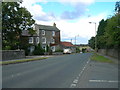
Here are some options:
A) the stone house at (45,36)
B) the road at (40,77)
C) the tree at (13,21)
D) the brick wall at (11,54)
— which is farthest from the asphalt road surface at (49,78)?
the stone house at (45,36)

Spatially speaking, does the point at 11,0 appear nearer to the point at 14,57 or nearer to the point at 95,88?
the point at 14,57

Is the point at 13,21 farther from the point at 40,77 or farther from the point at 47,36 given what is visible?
the point at 47,36

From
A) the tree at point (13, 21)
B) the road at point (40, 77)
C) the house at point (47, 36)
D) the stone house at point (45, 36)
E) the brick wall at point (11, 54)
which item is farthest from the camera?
the house at point (47, 36)

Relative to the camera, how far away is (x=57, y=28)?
8362 centimetres

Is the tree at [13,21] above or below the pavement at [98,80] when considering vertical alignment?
above

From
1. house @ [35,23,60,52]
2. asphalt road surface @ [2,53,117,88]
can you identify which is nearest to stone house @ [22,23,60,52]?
house @ [35,23,60,52]

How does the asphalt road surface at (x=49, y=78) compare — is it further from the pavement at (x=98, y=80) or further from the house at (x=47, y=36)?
the house at (x=47, y=36)

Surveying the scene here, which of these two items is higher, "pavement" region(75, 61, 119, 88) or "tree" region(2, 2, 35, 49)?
"tree" region(2, 2, 35, 49)

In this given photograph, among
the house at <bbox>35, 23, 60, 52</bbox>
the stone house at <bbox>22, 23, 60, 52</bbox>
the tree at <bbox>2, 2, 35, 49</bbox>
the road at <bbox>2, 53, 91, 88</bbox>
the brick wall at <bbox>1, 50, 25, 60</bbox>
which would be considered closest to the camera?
the road at <bbox>2, 53, 91, 88</bbox>

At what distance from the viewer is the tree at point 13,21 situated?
130ft

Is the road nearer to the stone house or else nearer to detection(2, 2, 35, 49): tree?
detection(2, 2, 35, 49): tree

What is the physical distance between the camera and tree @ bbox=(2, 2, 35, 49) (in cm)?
3959

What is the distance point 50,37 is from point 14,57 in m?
40.8

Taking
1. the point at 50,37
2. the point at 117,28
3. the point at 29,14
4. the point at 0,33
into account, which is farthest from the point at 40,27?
the point at 117,28
